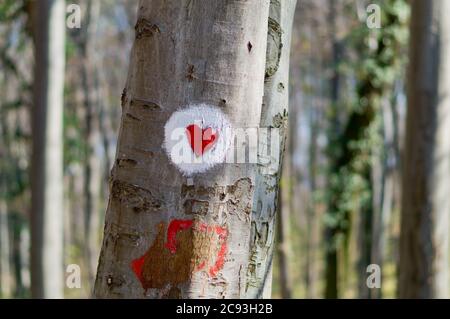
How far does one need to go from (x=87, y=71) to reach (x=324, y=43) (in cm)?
663

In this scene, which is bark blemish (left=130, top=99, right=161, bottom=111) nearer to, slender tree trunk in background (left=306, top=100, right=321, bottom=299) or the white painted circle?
the white painted circle

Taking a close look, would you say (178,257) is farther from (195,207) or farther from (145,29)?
(145,29)

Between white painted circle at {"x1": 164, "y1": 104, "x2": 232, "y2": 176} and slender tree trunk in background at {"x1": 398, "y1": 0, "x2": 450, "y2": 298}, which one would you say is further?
slender tree trunk in background at {"x1": 398, "y1": 0, "x2": 450, "y2": 298}

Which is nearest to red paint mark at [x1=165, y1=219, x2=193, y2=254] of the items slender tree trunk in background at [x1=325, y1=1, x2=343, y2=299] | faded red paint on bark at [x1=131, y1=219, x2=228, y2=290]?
faded red paint on bark at [x1=131, y1=219, x2=228, y2=290]

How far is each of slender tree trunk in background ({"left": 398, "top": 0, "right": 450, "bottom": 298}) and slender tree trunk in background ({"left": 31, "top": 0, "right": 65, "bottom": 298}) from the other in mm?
4043

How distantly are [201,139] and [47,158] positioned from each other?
6.37 meters

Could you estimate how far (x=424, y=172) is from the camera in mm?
5754

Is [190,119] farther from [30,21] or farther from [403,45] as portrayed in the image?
[403,45]

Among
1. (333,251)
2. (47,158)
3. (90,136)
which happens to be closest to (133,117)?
(47,158)

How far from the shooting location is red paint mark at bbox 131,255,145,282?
1.98 meters

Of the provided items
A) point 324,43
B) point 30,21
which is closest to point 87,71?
point 324,43
